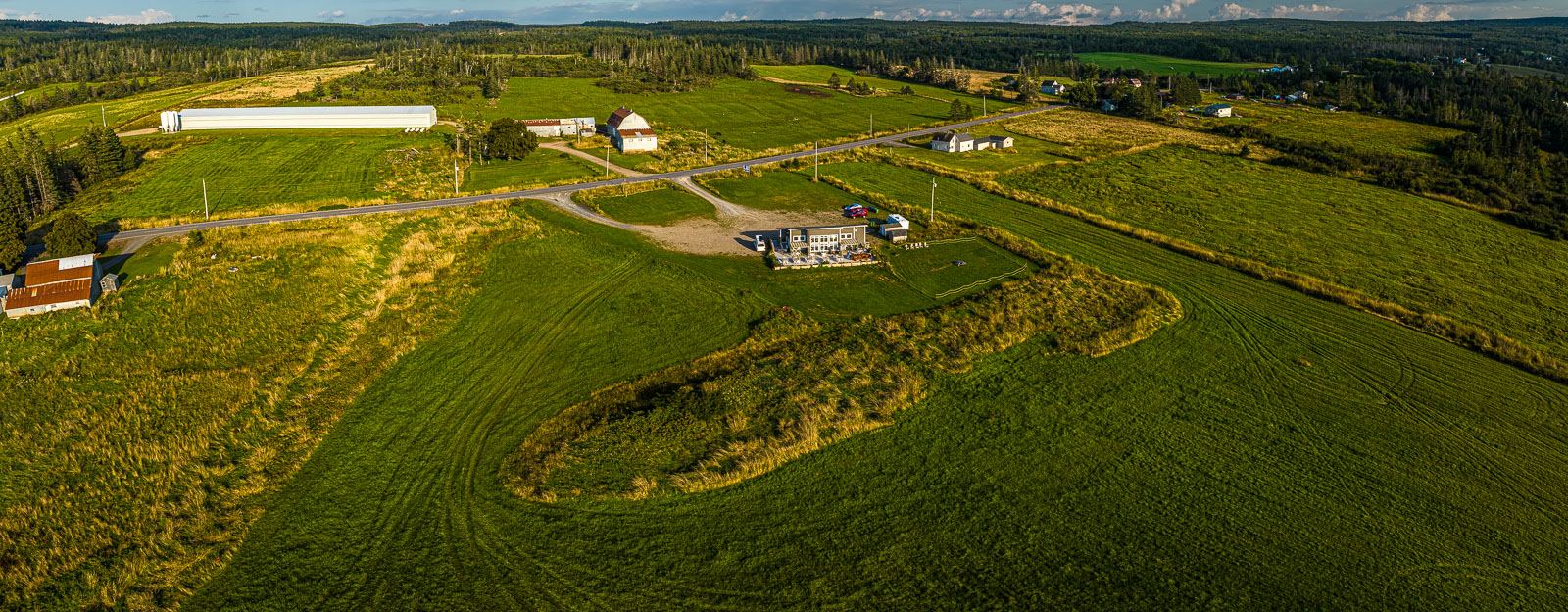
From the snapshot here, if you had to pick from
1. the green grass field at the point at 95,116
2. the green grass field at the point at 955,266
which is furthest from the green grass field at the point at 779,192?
the green grass field at the point at 95,116

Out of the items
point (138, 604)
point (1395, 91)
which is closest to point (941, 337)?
point (138, 604)

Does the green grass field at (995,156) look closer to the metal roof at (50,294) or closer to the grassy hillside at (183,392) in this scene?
the grassy hillside at (183,392)

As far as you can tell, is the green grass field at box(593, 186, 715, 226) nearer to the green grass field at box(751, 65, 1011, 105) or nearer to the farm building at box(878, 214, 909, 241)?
the farm building at box(878, 214, 909, 241)

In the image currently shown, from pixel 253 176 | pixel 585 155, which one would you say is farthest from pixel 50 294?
pixel 585 155

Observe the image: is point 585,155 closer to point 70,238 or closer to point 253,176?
point 253,176

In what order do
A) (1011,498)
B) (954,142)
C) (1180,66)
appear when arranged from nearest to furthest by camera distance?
(1011,498)
(954,142)
(1180,66)
